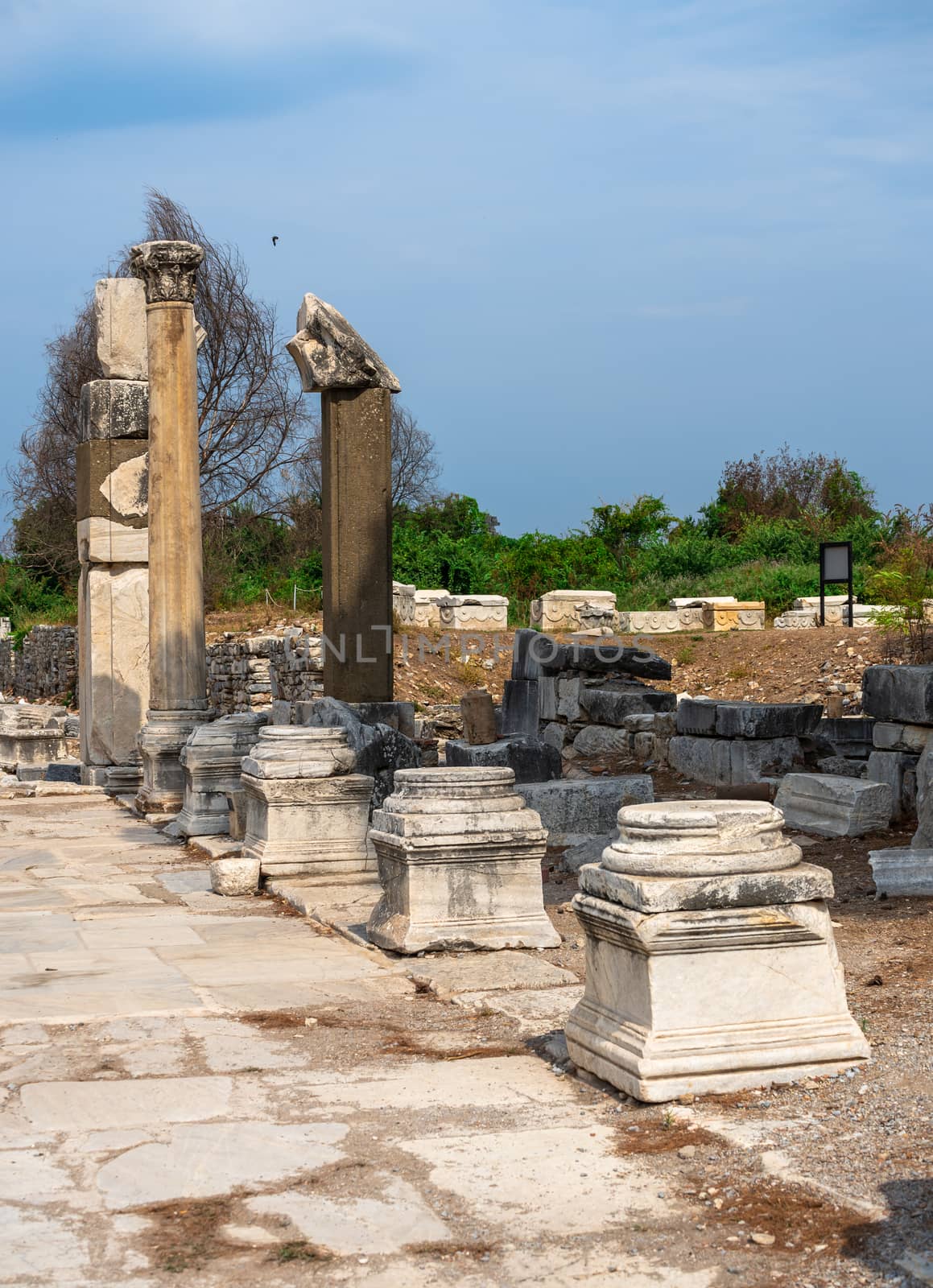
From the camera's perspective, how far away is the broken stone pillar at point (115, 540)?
531 inches

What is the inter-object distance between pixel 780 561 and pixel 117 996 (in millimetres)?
27145

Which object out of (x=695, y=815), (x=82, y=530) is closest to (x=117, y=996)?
(x=695, y=815)

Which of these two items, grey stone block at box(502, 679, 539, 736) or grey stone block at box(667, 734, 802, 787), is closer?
grey stone block at box(667, 734, 802, 787)

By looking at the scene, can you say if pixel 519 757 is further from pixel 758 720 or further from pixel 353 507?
pixel 353 507

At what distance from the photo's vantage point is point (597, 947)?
4.26 m

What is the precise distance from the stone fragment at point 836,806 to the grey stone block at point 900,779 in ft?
0.80

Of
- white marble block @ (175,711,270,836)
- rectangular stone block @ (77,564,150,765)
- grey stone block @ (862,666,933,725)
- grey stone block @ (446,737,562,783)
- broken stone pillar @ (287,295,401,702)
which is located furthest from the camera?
rectangular stone block @ (77,564,150,765)

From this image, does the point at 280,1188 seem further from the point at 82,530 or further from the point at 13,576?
the point at 13,576

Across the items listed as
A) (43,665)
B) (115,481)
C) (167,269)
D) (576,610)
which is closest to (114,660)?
(115,481)

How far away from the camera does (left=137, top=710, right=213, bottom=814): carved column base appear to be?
11516mm

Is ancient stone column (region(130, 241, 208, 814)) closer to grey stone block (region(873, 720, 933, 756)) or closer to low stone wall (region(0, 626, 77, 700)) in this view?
grey stone block (region(873, 720, 933, 756))

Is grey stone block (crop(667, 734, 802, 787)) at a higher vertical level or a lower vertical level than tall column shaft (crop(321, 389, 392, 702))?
lower

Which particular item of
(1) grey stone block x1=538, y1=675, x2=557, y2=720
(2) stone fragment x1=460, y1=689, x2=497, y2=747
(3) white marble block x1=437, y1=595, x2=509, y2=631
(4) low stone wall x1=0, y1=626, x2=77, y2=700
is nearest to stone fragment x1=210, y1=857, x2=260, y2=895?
(2) stone fragment x1=460, y1=689, x2=497, y2=747

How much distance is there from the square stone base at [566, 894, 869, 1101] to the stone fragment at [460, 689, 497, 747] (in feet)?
25.7
